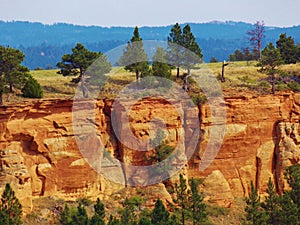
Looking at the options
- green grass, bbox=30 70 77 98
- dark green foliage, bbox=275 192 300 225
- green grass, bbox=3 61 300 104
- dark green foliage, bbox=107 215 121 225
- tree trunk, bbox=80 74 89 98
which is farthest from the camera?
green grass, bbox=30 70 77 98

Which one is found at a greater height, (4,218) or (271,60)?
(271,60)

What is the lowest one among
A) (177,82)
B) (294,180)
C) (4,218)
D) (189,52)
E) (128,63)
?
(4,218)

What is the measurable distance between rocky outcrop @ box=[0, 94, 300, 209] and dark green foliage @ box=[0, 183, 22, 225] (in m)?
2.29

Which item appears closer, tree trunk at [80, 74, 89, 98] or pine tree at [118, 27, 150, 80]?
tree trunk at [80, 74, 89, 98]

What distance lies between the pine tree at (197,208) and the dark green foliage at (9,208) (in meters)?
12.3

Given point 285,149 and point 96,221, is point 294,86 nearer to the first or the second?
point 285,149

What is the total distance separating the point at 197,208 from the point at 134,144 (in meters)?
7.92

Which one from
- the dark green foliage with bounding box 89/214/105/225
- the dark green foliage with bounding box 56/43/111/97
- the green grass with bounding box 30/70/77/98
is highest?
the dark green foliage with bounding box 56/43/111/97

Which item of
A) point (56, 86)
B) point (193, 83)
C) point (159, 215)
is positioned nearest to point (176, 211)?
point (159, 215)

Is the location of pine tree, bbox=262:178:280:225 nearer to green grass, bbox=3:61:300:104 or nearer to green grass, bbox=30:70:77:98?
green grass, bbox=3:61:300:104

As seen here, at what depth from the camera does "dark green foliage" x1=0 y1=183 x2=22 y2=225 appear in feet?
151

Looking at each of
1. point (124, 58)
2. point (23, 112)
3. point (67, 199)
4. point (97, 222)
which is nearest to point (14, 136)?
point (23, 112)

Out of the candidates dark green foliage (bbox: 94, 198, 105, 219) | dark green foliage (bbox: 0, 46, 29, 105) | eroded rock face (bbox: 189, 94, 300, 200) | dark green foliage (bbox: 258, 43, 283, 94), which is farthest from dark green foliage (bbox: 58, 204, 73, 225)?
dark green foliage (bbox: 258, 43, 283, 94)

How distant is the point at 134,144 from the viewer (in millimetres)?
57000
